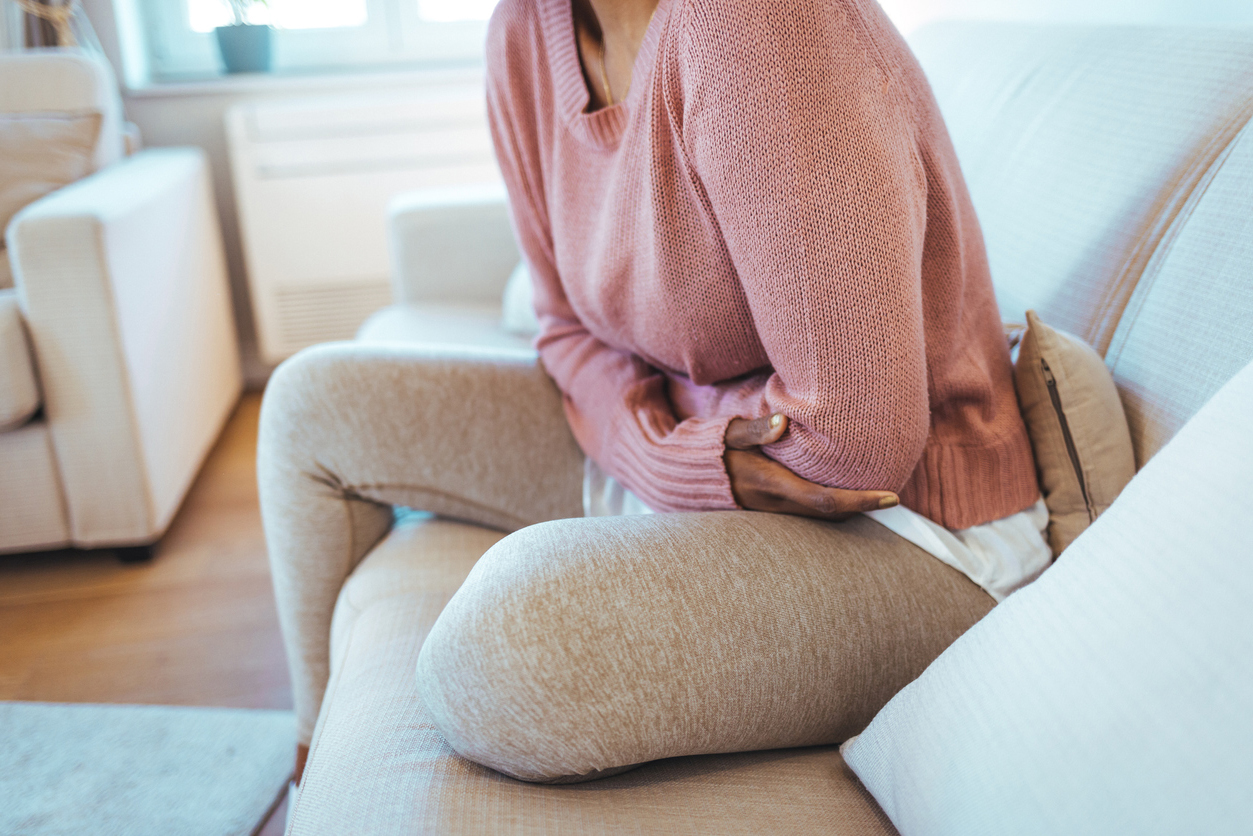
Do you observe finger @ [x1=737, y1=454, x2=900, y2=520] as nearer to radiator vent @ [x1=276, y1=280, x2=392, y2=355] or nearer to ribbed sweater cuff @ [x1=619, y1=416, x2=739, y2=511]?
ribbed sweater cuff @ [x1=619, y1=416, x2=739, y2=511]

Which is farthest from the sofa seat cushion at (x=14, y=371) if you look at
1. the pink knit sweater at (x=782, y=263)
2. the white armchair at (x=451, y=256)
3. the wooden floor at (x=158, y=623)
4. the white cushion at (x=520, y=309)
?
the pink knit sweater at (x=782, y=263)

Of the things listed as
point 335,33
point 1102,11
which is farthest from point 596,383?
point 335,33

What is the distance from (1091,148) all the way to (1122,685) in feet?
1.91

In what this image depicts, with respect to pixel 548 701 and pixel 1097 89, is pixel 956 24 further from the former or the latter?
pixel 548 701

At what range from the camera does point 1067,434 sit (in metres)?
0.69

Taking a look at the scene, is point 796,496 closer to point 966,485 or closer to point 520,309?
point 966,485

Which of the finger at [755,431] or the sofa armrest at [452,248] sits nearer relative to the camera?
the finger at [755,431]

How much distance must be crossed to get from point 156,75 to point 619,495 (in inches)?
90.0

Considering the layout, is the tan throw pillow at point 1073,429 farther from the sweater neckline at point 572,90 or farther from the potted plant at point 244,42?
the potted plant at point 244,42

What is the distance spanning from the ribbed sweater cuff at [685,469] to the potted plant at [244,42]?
2069mm

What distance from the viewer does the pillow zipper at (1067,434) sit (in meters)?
0.69

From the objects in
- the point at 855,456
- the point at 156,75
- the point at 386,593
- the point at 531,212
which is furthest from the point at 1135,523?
the point at 156,75

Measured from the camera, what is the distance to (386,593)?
797 millimetres

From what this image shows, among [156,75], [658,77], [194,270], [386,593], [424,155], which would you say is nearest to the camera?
[658,77]
